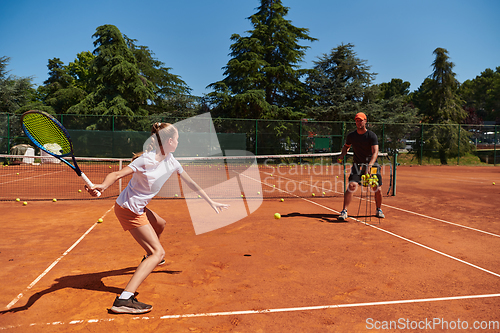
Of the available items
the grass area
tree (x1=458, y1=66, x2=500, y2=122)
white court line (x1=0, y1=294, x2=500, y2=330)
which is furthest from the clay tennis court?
tree (x1=458, y1=66, x2=500, y2=122)

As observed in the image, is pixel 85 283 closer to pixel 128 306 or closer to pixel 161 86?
pixel 128 306

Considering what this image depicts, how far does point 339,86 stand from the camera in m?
26.4

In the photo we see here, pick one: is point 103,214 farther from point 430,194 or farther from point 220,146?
point 220,146

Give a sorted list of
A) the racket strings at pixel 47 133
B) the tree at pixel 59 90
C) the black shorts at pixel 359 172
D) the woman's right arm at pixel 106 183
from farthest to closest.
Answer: the tree at pixel 59 90 < the black shorts at pixel 359 172 < the racket strings at pixel 47 133 < the woman's right arm at pixel 106 183

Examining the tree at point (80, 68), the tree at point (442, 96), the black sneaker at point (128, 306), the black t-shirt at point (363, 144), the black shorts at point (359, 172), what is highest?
the tree at point (80, 68)

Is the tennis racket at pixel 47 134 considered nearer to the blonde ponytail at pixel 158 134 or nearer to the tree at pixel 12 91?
the blonde ponytail at pixel 158 134

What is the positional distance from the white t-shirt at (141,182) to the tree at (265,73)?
20.6 m

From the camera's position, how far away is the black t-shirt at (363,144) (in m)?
5.67

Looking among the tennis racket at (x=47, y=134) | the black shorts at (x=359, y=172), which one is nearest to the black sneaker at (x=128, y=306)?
the tennis racket at (x=47, y=134)

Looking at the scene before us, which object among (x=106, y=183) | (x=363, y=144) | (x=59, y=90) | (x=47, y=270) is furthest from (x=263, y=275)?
(x=59, y=90)

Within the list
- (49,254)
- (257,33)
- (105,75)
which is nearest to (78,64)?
(105,75)

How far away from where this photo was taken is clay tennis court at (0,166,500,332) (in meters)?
2.62

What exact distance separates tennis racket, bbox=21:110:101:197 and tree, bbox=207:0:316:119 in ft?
66.5

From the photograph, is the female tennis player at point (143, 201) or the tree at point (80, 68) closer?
the female tennis player at point (143, 201)
